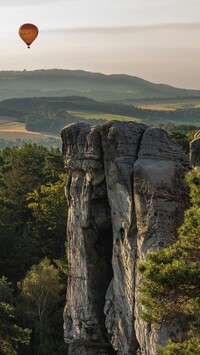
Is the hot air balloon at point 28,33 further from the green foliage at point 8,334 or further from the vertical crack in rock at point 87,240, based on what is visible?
the green foliage at point 8,334

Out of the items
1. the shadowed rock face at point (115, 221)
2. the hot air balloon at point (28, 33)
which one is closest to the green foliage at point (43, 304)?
the shadowed rock face at point (115, 221)

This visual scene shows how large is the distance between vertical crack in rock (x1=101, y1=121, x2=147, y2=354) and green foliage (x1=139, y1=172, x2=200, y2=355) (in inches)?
215

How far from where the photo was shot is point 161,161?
70.5 ft

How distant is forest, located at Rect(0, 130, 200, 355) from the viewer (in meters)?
15.5

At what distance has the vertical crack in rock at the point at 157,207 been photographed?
20375 mm

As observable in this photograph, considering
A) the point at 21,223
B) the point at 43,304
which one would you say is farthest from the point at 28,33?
the point at 43,304

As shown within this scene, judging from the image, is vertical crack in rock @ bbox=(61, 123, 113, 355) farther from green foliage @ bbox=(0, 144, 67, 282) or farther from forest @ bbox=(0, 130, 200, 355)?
green foliage @ bbox=(0, 144, 67, 282)

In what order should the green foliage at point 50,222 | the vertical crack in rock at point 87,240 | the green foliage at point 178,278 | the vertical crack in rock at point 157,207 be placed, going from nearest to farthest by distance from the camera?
the green foliage at point 178,278 → the vertical crack in rock at point 157,207 → the vertical crack in rock at point 87,240 → the green foliage at point 50,222

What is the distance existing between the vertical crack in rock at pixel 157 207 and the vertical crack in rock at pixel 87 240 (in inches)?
115

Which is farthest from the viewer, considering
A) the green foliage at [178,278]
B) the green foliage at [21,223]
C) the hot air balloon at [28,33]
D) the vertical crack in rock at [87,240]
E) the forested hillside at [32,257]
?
the hot air balloon at [28,33]

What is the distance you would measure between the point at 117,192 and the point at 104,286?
4511 millimetres

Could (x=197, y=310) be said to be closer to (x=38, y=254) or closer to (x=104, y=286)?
(x=104, y=286)

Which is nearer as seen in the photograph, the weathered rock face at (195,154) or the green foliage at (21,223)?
the weathered rock face at (195,154)

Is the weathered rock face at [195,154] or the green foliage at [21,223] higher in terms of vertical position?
the weathered rock face at [195,154]
